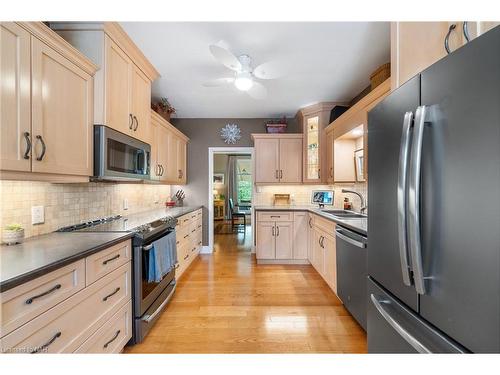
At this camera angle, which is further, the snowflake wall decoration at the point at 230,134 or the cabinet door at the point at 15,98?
the snowflake wall decoration at the point at 230,134

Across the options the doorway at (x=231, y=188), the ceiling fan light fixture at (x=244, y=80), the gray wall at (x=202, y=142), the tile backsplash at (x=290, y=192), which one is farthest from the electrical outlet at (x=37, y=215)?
the doorway at (x=231, y=188)

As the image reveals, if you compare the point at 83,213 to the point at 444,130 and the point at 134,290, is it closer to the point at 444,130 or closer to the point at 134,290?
the point at 134,290

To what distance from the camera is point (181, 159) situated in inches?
172

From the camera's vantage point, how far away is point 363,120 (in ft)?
8.63

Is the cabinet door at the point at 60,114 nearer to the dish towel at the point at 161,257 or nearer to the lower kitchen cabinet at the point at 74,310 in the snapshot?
the lower kitchen cabinet at the point at 74,310

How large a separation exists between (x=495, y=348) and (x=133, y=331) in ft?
6.79

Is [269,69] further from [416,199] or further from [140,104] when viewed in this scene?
[416,199]

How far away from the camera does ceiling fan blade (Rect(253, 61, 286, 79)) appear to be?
2.19 m

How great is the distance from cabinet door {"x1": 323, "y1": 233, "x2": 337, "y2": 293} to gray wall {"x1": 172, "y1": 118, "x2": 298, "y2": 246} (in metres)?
2.52

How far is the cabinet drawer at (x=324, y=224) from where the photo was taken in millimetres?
2705

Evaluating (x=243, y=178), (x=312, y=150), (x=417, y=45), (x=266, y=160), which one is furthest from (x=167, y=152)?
(x=243, y=178)

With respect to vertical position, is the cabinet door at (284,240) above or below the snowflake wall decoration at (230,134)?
below

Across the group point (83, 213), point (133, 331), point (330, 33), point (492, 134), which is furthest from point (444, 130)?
point (83, 213)

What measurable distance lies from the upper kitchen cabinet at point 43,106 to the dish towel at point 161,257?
778mm
